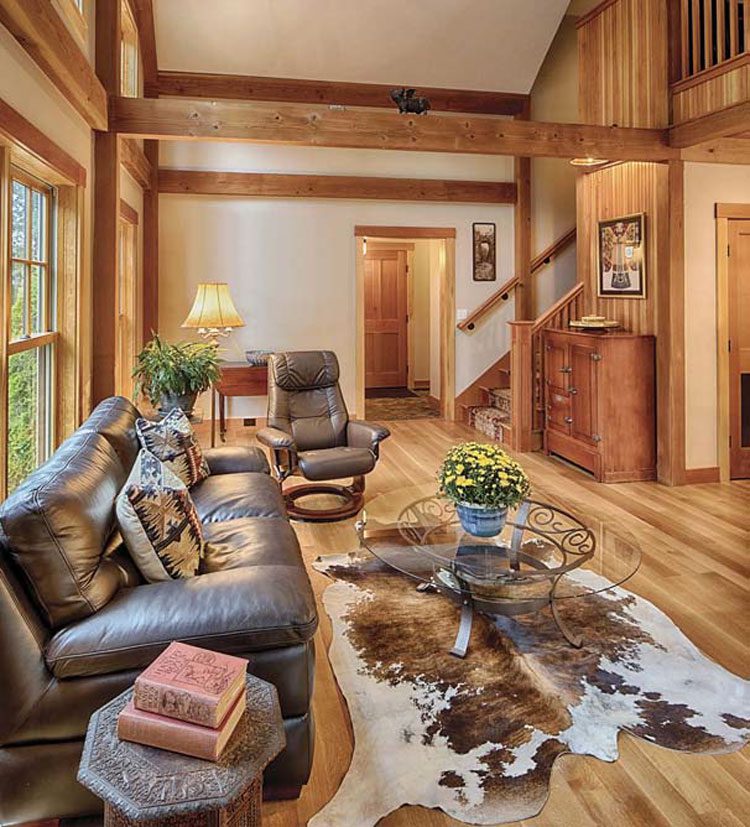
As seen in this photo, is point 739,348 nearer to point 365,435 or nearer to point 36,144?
point 365,435

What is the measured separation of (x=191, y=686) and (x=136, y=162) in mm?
5575

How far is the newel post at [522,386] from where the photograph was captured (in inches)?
246

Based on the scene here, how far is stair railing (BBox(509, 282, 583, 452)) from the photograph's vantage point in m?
6.12

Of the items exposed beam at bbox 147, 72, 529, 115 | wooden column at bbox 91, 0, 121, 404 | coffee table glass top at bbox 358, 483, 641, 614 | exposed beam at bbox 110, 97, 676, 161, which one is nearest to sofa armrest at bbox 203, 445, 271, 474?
coffee table glass top at bbox 358, 483, 641, 614

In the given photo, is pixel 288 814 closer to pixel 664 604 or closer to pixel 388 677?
pixel 388 677

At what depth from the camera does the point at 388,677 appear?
2.43 m

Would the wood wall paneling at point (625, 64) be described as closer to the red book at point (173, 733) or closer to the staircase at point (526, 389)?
the staircase at point (526, 389)

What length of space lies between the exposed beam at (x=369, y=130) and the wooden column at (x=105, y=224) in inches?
6.9

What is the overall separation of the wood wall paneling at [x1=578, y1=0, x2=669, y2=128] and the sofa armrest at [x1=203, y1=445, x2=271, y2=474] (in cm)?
334

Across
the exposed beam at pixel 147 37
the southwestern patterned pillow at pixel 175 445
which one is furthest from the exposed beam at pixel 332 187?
the southwestern patterned pillow at pixel 175 445

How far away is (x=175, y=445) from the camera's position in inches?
122

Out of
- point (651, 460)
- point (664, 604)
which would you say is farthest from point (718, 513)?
point (664, 604)

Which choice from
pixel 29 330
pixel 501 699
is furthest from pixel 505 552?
pixel 29 330

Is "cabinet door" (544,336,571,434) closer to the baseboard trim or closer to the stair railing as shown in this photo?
the stair railing
